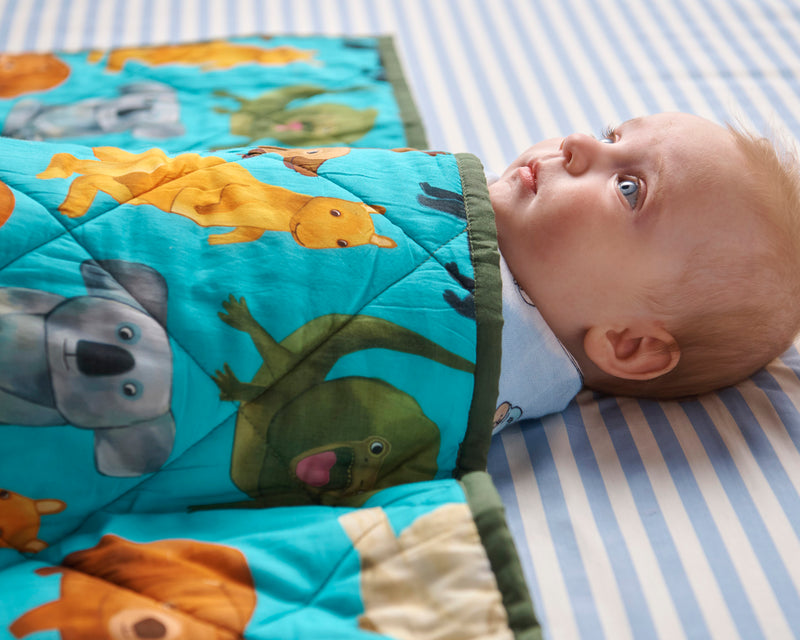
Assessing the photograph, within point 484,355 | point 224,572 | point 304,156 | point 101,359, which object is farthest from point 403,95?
point 224,572

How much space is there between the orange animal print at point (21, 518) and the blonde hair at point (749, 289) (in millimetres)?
666

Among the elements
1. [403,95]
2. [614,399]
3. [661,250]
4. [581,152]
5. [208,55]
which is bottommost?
[614,399]

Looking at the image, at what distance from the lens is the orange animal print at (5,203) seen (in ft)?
2.39

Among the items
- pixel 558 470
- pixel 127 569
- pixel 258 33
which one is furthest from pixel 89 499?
pixel 258 33

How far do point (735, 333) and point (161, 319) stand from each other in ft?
2.05

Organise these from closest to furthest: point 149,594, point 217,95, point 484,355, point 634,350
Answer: point 149,594
point 484,355
point 634,350
point 217,95

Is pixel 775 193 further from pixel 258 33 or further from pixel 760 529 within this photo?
pixel 258 33

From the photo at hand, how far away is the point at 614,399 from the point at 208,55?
101cm

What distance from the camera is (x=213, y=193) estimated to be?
0.82 meters

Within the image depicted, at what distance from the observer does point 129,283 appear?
2.39ft

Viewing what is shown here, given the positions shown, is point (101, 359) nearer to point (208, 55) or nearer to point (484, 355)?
point (484, 355)

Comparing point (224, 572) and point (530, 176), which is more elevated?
point (530, 176)

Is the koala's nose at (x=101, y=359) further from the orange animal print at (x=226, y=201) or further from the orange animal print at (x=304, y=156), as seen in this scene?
the orange animal print at (x=304, y=156)

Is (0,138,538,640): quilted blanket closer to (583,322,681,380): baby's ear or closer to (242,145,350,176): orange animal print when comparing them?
(242,145,350,176): orange animal print
